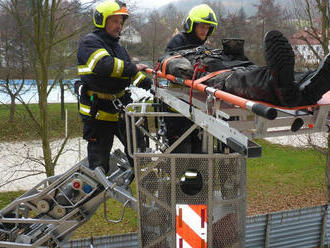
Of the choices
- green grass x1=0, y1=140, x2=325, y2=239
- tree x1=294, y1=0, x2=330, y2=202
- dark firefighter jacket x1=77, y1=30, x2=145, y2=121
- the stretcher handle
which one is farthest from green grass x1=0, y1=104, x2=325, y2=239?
the stretcher handle

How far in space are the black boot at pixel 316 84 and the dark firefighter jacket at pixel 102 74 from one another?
6.31 ft

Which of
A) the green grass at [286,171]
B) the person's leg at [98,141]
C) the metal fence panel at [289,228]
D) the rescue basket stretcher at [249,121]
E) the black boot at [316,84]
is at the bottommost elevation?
the green grass at [286,171]

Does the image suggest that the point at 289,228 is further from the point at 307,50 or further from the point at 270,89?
the point at 270,89

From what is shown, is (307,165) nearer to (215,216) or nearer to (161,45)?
(161,45)

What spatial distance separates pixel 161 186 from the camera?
334cm

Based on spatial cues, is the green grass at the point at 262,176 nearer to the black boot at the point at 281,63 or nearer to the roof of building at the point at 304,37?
the roof of building at the point at 304,37

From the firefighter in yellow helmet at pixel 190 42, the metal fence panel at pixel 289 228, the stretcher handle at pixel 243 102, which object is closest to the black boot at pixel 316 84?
the stretcher handle at pixel 243 102

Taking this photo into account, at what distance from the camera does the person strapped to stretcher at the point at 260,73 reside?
2344mm

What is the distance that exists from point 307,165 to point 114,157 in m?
9.00

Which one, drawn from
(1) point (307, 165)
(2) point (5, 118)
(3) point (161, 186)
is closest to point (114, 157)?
Answer: (3) point (161, 186)

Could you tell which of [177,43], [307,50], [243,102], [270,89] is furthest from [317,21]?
[243,102]

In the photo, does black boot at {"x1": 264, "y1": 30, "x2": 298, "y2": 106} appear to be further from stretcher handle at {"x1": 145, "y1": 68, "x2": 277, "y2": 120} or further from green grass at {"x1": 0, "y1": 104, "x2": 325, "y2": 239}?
green grass at {"x1": 0, "y1": 104, "x2": 325, "y2": 239}

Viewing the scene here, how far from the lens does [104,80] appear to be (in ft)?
13.5

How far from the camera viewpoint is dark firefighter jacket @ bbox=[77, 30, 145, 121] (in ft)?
12.5
